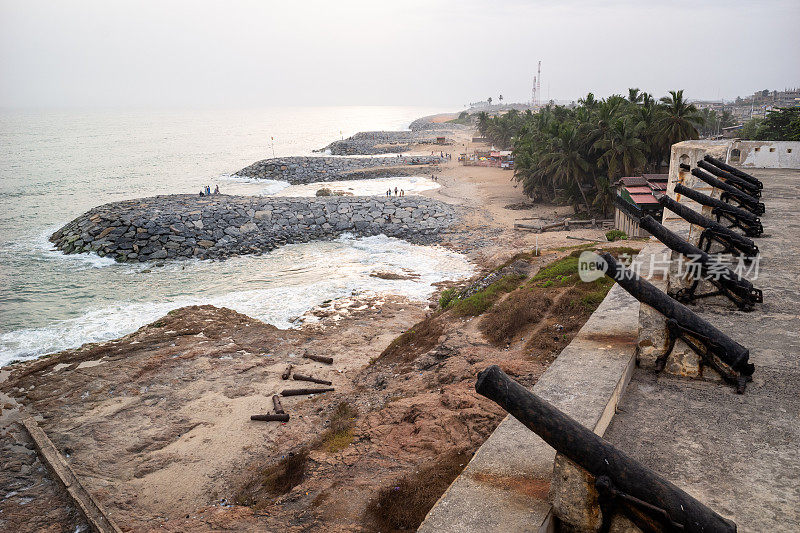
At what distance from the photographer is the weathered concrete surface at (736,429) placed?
3.74 metres

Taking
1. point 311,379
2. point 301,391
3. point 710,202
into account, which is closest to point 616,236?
point 710,202

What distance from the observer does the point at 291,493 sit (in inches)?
293

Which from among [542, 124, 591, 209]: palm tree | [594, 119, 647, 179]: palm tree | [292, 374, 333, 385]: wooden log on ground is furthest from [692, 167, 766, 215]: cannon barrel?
[542, 124, 591, 209]: palm tree

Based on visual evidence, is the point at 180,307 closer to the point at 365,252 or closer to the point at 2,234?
the point at 365,252

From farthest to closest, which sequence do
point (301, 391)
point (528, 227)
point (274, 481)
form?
point (528, 227) < point (301, 391) < point (274, 481)

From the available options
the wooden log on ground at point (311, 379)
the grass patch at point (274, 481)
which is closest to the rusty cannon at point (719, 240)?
the grass patch at point (274, 481)

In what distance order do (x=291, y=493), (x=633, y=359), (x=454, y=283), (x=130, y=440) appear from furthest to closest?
1. (x=454, y=283)
2. (x=130, y=440)
3. (x=291, y=493)
4. (x=633, y=359)

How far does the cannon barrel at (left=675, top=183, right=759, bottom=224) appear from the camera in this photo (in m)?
7.80

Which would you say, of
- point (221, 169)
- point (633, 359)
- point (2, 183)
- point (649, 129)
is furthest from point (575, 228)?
point (2, 183)

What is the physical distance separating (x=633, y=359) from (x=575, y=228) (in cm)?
2340

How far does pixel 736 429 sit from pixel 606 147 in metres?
27.2

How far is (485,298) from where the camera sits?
1361 centimetres

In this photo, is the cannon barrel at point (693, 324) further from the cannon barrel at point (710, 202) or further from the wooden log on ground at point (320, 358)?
the wooden log on ground at point (320, 358)

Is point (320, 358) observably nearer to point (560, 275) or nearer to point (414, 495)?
point (560, 275)
